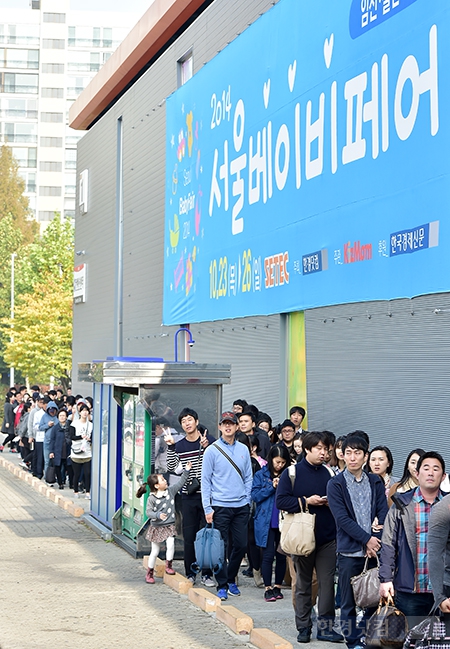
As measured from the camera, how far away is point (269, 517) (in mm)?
11539

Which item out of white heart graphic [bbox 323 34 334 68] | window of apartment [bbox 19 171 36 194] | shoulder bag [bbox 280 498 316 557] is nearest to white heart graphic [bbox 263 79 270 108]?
white heart graphic [bbox 323 34 334 68]

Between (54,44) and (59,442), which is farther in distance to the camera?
(54,44)

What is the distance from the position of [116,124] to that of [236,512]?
87.8 ft

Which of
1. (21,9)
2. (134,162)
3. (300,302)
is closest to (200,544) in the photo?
(300,302)

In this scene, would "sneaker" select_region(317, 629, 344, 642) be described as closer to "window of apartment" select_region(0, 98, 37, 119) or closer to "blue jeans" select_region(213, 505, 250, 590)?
"blue jeans" select_region(213, 505, 250, 590)

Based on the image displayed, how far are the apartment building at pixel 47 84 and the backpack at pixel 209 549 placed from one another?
9385 centimetres

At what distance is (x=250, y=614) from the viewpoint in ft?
34.9

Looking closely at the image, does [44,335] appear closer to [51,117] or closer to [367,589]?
[367,589]

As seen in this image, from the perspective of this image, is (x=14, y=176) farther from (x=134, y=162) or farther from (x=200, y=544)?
(x=200, y=544)

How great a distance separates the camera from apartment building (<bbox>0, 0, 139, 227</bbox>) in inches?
4094

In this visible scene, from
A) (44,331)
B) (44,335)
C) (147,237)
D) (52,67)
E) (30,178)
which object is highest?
(52,67)

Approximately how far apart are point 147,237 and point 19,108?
77606 millimetres

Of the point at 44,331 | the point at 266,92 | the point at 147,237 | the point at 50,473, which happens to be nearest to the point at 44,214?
the point at 44,331

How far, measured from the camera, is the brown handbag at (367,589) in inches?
319
